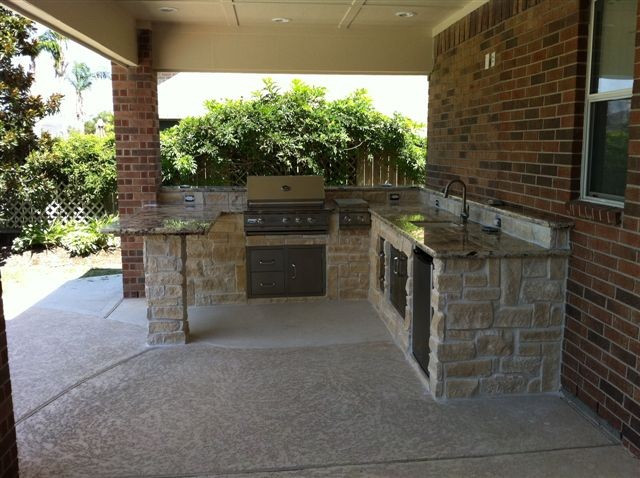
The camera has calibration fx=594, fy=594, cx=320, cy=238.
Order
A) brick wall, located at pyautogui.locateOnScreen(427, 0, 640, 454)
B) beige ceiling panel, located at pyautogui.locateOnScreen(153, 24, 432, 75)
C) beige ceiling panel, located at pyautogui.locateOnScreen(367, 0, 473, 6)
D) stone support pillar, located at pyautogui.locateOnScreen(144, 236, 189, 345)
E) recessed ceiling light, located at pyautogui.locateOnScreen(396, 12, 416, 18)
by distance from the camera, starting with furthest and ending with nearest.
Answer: beige ceiling panel, located at pyautogui.locateOnScreen(153, 24, 432, 75), recessed ceiling light, located at pyautogui.locateOnScreen(396, 12, 416, 18), beige ceiling panel, located at pyautogui.locateOnScreen(367, 0, 473, 6), stone support pillar, located at pyautogui.locateOnScreen(144, 236, 189, 345), brick wall, located at pyautogui.locateOnScreen(427, 0, 640, 454)

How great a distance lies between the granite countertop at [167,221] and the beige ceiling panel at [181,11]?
1.75m

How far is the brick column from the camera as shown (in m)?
5.73

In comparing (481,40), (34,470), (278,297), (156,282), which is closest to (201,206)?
(278,297)

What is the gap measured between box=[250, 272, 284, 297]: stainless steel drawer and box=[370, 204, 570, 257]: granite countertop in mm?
1200

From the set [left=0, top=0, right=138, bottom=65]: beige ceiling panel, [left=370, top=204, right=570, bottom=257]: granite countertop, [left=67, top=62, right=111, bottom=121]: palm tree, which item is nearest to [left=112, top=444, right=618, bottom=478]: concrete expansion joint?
[left=370, top=204, right=570, bottom=257]: granite countertop

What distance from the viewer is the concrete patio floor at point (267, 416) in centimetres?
288

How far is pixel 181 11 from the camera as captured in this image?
5191mm

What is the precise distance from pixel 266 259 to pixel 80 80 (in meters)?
23.1

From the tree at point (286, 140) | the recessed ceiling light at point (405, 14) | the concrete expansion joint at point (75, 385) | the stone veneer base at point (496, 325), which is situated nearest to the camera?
the concrete expansion joint at point (75, 385)

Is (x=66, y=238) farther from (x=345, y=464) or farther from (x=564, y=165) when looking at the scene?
(x=564, y=165)

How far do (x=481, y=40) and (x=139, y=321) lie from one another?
370 centimetres

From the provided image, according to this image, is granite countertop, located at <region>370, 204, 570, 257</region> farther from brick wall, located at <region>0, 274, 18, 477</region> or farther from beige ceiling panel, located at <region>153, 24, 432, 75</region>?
brick wall, located at <region>0, 274, 18, 477</region>

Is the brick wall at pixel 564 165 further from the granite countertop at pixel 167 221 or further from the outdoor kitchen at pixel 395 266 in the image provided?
the granite countertop at pixel 167 221

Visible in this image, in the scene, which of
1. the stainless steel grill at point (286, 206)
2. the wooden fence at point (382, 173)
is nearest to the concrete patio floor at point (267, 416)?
the stainless steel grill at point (286, 206)
